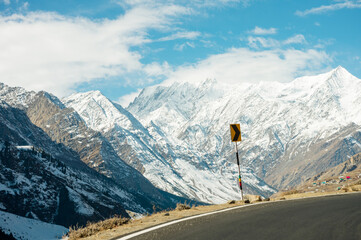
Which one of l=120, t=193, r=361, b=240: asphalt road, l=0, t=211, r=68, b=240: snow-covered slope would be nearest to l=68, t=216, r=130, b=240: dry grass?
l=120, t=193, r=361, b=240: asphalt road

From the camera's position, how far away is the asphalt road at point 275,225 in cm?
1098

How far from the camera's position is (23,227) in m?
85.7

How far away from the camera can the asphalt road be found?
11.0 meters

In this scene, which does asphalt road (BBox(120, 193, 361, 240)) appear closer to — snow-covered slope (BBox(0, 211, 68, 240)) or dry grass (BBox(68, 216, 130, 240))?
dry grass (BBox(68, 216, 130, 240))

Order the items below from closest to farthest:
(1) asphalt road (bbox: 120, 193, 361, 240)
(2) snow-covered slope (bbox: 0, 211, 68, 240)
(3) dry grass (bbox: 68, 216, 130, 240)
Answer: (1) asphalt road (bbox: 120, 193, 361, 240) < (3) dry grass (bbox: 68, 216, 130, 240) < (2) snow-covered slope (bbox: 0, 211, 68, 240)

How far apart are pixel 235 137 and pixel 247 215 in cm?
1046

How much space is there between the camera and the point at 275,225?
12383mm

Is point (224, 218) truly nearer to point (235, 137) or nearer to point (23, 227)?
point (235, 137)

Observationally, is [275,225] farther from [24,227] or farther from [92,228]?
[24,227]

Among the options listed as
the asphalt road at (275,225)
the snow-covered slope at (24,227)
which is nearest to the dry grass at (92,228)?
the asphalt road at (275,225)

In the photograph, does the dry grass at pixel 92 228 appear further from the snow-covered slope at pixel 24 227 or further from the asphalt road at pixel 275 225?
the snow-covered slope at pixel 24 227

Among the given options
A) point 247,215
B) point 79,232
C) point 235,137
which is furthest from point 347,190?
point 79,232

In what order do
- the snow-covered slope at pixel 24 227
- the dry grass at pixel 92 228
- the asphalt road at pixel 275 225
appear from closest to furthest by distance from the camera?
the asphalt road at pixel 275 225 < the dry grass at pixel 92 228 < the snow-covered slope at pixel 24 227

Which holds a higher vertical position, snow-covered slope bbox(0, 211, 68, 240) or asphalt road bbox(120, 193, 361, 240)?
snow-covered slope bbox(0, 211, 68, 240)
